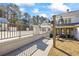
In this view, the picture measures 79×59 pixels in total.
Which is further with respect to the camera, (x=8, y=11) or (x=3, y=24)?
(x=8, y=11)

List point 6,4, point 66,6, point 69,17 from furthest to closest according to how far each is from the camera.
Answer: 1. point 69,17
2. point 66,6
3. point 6,4

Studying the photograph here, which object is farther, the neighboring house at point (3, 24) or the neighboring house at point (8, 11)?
the neighboring house at point (8, 11)

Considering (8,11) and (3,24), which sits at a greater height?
(8,11)

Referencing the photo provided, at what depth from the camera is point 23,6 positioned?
20.1ft

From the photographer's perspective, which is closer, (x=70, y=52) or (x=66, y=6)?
(x=70, y=52)

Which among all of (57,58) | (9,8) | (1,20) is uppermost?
(9,8)

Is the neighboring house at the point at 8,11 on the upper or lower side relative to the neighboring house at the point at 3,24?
upper

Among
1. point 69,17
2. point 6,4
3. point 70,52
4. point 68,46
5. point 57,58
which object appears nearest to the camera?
point 57,58

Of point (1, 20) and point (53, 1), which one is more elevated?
point (53, 1)

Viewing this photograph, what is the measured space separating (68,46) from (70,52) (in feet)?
3.49

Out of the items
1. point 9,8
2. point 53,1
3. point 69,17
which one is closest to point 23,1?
point 9,8

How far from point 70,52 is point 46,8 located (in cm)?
157

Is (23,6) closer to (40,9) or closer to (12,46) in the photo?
(40,9)

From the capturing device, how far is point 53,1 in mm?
5559
